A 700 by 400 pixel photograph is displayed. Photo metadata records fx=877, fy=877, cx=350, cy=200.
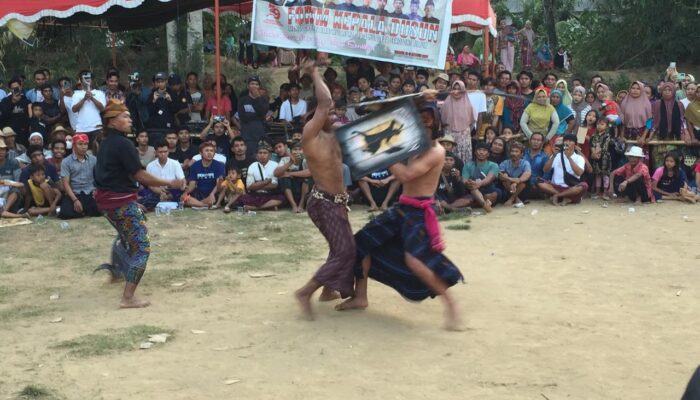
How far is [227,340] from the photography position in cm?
590

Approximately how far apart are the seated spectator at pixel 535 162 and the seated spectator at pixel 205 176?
412 centimetres

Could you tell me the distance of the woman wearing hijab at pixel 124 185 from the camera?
22.0 ft

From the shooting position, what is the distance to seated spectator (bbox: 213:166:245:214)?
37.8ft

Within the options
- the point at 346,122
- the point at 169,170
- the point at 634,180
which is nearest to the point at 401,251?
the point at 346,122

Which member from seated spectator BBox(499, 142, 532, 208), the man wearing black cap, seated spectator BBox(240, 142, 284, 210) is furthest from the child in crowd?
the man wearing black cap

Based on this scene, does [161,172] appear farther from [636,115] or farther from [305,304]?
[636,115]

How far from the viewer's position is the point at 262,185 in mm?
11453

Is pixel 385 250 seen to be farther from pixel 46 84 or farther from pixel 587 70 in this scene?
pixel 587 70

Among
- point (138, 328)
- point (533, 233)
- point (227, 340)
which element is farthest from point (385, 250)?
point (533, 233)

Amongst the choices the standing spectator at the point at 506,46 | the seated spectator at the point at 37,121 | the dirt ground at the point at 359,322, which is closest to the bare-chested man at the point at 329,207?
the dirt ground at the point at 359,322

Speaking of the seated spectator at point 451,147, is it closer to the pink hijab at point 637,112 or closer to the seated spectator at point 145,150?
the pink hijab at point 637,112

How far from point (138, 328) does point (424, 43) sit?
7.68 meters

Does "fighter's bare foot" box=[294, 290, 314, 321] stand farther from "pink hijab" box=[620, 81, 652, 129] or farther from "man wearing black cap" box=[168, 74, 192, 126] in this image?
"pink hijab" box=[620, 81, 652, 129]

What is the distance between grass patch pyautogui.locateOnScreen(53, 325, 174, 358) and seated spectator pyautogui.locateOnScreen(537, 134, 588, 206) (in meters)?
6.82
